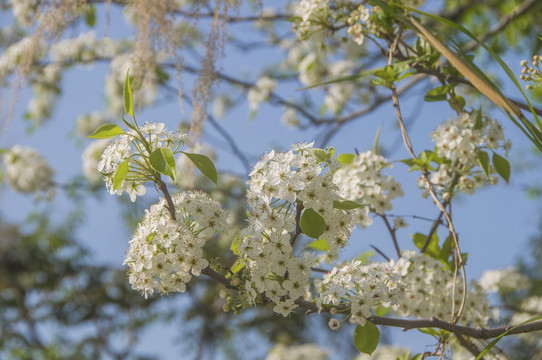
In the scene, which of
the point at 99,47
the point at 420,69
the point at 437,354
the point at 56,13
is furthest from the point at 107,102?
the point at 437,354

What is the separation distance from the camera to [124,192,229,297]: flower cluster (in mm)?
866

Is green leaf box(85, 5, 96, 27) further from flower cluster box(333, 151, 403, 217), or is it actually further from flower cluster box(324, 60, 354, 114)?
flower cluster box(333, 151, 403, 217)

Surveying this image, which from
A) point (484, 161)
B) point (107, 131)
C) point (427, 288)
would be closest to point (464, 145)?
point (484, 161)

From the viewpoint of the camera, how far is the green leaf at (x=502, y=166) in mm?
1302

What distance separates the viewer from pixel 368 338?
0.90 metres

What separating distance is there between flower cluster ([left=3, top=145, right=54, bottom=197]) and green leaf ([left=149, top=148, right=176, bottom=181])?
293 centimetres

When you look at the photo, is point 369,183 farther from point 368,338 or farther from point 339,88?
point 339,88

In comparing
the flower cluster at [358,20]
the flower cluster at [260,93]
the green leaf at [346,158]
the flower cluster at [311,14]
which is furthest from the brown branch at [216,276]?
the flower cluster at [260,93]

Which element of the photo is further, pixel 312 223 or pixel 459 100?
pixel 459 100

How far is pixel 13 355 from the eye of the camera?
5.25 metres

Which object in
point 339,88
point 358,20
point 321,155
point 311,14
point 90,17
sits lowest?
point 321,155

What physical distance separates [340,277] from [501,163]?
2.00 feet

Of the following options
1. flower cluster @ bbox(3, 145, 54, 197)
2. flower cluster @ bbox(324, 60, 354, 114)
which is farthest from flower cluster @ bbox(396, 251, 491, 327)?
flower cluster @ bbox(3, 145, 54, 197)

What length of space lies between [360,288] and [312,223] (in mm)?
140
